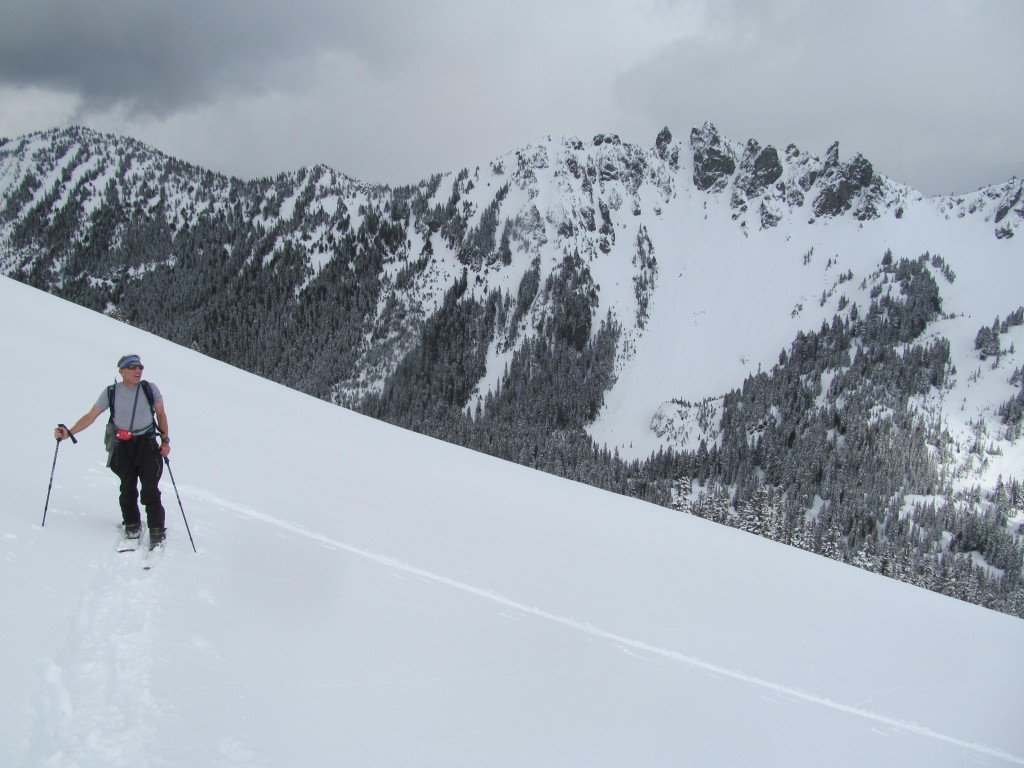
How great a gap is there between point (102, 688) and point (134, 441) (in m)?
3.90

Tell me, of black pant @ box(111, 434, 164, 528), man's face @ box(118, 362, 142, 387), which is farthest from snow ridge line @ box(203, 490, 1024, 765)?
man's face @ box(118, 362, 142, 387)

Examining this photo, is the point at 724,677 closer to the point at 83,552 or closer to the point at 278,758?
the point at 278,758

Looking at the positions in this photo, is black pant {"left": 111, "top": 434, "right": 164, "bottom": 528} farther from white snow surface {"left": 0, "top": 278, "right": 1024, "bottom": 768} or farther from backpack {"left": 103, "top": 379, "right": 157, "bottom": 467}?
white snow surface {"left": 0, "top": 278, "right": 1024, "bottom": 768}

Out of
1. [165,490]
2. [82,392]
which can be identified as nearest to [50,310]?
[82,392]

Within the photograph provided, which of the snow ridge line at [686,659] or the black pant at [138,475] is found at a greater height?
the black pant at [138,475]

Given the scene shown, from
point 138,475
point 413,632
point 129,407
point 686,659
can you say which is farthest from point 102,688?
point 686,659

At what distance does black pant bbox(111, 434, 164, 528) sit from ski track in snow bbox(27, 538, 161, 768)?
1.44m

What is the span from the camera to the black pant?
7.15 meters

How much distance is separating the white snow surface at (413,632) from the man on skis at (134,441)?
0.43 m

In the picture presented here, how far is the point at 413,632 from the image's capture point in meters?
6.69

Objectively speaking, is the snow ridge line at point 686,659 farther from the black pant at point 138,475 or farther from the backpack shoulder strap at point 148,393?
the backpack shoulder strap at point 148,393

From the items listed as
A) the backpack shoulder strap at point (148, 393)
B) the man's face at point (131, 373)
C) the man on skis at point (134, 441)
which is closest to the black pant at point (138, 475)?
the man on skis at point (134, 441)

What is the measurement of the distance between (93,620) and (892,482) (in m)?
173

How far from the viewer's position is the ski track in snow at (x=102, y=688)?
3727 mm
